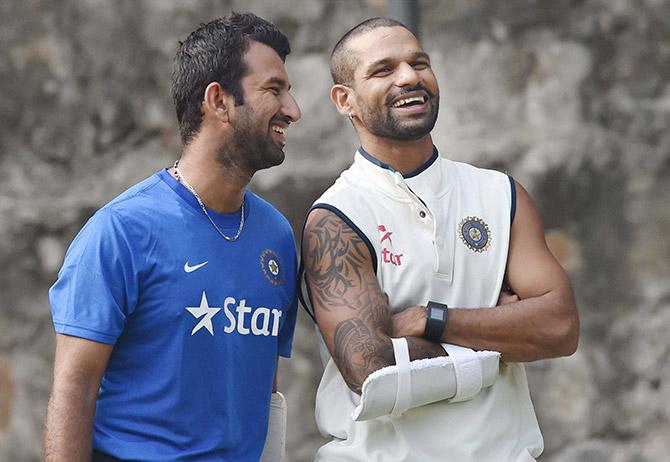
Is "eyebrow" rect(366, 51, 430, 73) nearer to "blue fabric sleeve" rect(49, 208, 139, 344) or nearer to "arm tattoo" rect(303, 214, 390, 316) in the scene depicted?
"arm tattoo" rect(303, 214, 390, 316)

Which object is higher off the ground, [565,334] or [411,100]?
[411,100]

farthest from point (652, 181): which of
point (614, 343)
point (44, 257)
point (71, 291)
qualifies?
point (71, 291)

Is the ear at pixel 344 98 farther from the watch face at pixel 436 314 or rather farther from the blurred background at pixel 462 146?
the blurred background at pixel 462 146

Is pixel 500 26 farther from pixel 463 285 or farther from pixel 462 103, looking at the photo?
pixel 463 285

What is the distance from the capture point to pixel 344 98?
13.5 ft

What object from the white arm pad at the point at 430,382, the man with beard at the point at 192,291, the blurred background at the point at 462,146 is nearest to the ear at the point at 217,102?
the man with beard at the point at 192,291

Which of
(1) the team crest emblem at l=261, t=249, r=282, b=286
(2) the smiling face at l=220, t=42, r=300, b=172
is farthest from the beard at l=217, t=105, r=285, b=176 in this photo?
(1) the team crest emblem at l=261, t=249, r=282, b=286

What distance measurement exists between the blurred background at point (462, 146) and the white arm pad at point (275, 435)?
2121 mm

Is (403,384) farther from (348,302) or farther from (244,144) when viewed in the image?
(244,144)

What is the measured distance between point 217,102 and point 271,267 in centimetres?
47

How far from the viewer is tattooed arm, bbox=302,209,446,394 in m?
3.66

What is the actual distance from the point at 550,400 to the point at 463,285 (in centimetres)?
222

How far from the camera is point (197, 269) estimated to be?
361 cm

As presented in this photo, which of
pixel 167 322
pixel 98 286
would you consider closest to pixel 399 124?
pixel 167 322
